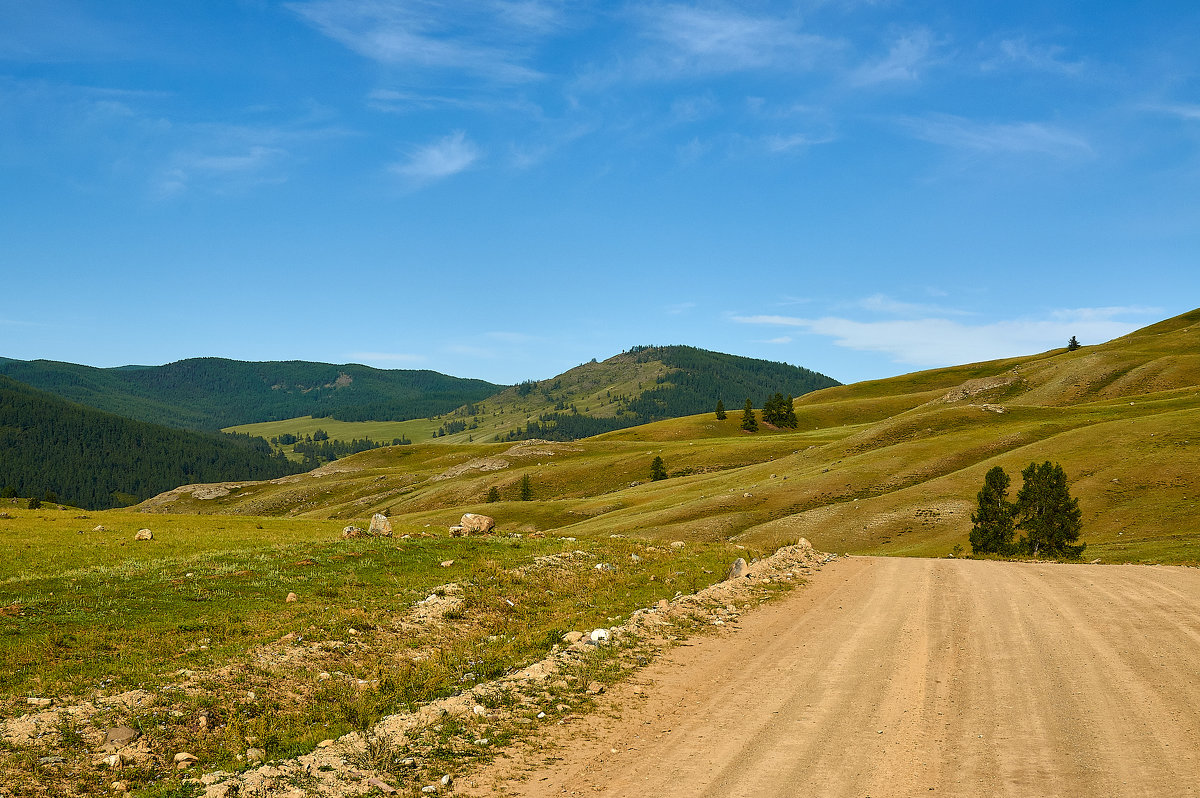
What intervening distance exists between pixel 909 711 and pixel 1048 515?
38573mm

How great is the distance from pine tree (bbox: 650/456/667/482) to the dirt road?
9550 cm

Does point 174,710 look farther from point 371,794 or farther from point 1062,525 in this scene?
point 1062,525

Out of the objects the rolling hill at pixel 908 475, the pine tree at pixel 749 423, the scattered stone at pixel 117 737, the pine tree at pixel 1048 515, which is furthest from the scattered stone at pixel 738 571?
the pine tree at pixel 749 423

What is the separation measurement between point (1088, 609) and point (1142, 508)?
135 feet

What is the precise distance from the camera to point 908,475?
73.6 metres

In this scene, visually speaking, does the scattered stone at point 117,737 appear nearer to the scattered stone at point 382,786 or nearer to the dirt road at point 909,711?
the scattered stone at point 382,786

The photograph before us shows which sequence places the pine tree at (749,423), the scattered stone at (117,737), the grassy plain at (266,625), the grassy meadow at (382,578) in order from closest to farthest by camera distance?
the scattered stone at (117,737) < the grassy plain at (266,625) < the grassy meadow at (382,578) < the pine tree at (749,423)

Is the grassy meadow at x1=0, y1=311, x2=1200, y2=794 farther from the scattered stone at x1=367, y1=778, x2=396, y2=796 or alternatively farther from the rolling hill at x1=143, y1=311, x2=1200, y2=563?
the scattered stone at x1=367, y1=778, x2=396, y2=796

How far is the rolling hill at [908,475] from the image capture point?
54938 mm

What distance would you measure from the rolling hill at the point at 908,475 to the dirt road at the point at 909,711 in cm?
1664

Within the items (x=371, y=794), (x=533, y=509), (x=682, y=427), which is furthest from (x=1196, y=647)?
(x=682, y=427)

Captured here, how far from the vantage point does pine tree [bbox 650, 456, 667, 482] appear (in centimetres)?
11781

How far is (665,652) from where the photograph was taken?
17.9m

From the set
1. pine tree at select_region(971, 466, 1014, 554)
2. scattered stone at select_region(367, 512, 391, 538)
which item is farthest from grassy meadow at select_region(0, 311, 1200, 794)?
pine tree at select_region(971, 466, 1014, 554)
